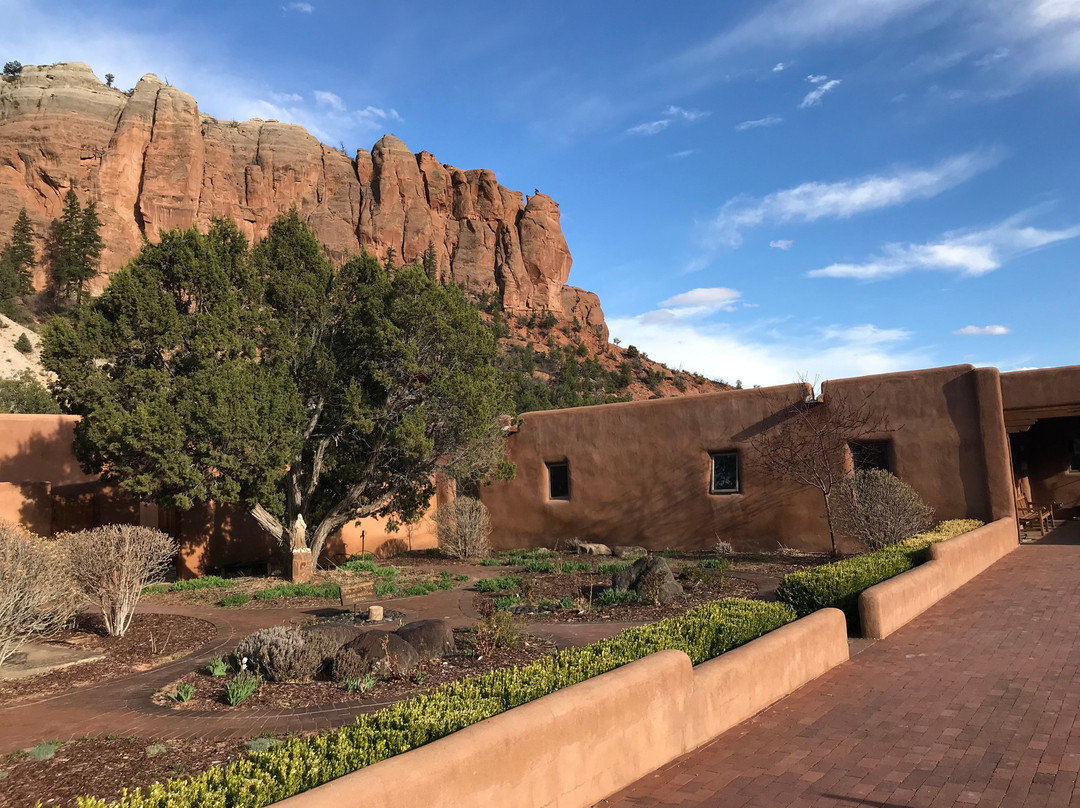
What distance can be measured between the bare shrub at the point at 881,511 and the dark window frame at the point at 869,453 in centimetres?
161

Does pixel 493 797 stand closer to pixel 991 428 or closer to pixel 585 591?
pixel 585 591

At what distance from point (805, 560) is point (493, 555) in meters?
8.49

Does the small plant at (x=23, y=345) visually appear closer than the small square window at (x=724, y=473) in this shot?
No

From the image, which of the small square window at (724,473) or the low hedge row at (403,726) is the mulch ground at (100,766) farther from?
the small square window at (724,473)

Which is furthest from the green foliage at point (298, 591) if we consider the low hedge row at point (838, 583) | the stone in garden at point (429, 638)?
the low hedge row at point (838, 583)

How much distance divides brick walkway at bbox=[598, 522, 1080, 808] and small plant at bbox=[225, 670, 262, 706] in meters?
3.67

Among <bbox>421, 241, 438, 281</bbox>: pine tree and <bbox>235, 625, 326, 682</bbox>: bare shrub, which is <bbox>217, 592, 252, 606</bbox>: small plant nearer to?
<bbox>235, 625, 326, 682</bbox>: bare shrub

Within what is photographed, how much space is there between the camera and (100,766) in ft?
15.5

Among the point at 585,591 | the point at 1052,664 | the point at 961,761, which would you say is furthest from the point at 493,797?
the point at 585,591

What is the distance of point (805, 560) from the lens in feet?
47.5

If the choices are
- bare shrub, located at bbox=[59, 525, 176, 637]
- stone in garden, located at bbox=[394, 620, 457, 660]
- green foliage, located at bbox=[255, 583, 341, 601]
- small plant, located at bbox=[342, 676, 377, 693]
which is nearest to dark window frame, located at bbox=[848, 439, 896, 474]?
stone in garden, located at bbox=[394, 620, 457, 660]

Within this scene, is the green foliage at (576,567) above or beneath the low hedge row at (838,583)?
beneath

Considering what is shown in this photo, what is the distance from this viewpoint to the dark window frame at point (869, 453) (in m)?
15.4

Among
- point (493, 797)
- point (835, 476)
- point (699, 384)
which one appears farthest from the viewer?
point (699, 384)
